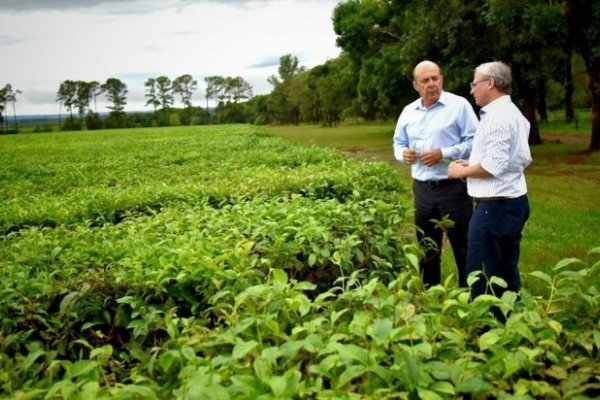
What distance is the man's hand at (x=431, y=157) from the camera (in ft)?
16.6

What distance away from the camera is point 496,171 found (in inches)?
158

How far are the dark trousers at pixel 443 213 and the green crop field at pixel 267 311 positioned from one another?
37 centimetres

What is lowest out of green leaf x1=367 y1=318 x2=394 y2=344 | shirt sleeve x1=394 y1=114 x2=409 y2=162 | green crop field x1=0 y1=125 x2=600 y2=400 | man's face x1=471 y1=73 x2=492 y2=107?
green crop field x1=0 y1=125 x2=600 y2=400

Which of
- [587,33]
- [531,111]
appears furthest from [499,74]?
[531,111]

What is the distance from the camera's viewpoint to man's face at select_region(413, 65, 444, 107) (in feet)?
16.8

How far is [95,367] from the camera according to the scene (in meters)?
2.08

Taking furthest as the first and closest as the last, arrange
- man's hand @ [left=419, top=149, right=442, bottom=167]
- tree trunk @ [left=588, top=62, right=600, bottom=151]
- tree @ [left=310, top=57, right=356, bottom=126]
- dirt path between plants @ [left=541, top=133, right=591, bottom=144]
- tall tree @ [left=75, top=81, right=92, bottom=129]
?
tall tree @ [left=75, top=81, right=92, bottom=129] < tree @ [left=310, top=57, right=356, bottom=126] < dirt path between plants @ [left=541, top=133, right=591, bottom=144] < tree trunk @ [left=588, top=62, right=600, bottom=151] < man's hand @ [left=419, top=149, right=442, bottom=167]

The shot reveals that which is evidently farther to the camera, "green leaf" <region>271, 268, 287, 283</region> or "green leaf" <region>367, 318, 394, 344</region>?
"green leaf" <region>271, 268, 287, 283</region>

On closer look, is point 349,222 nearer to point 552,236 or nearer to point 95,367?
point 95,367

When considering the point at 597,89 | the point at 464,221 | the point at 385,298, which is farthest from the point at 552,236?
the point at 597,89

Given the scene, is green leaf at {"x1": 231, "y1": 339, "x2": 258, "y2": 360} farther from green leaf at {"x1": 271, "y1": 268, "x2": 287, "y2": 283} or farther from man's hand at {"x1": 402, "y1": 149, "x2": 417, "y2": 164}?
man's hand at {"x1": 402, "y1": 149, "x2": 417, "y2": 164}

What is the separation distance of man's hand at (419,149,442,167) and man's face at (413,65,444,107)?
0.55 meters

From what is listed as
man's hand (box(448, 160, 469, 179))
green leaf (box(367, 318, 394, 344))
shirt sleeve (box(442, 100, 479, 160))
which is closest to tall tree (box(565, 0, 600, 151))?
shirt sleeve (box(442, 100, 479, 160))

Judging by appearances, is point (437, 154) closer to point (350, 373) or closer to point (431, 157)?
point (431, 157)
